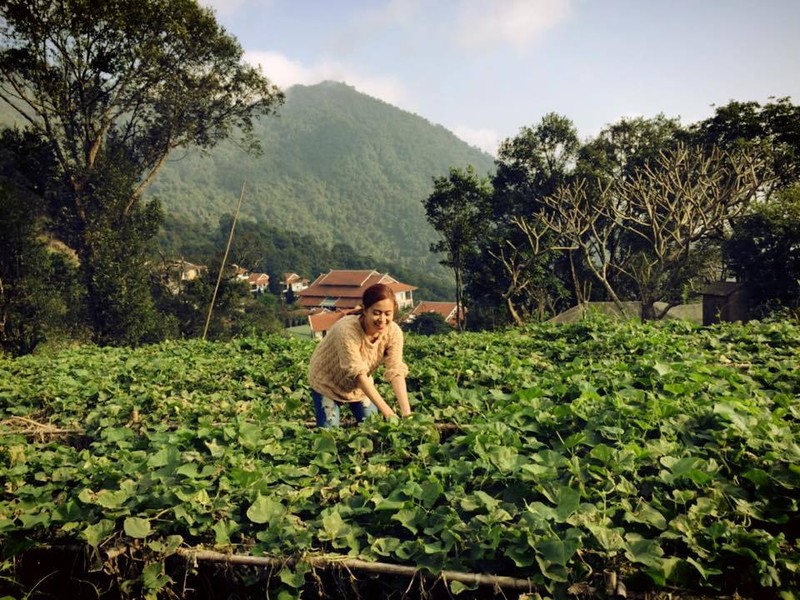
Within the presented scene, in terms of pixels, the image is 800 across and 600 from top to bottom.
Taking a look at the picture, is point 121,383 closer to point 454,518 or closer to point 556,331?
point 454,518

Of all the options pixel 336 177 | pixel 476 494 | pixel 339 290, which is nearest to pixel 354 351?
pixel 476 494

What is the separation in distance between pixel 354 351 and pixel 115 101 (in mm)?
17297

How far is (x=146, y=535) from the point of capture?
2.20m

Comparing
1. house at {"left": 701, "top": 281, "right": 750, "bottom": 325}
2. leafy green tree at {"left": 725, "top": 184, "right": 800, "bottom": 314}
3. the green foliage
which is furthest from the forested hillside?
house at {"left": 701, "top": 281, "right": 750, "bottom": 325}

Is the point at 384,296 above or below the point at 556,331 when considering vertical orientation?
above

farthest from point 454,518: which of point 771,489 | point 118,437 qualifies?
point 118,437

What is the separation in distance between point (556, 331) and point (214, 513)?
5.67 metres

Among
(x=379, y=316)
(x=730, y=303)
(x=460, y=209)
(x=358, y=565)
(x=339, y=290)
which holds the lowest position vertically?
(x=358, y=565)

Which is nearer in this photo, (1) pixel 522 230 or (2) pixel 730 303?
(2) pixel 730 303

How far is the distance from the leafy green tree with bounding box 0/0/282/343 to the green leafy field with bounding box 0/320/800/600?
15018 millimetres

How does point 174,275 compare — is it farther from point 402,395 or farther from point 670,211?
point 402,395

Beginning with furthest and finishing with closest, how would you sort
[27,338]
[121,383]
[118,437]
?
[27,338]
[121,383]
[118,437]

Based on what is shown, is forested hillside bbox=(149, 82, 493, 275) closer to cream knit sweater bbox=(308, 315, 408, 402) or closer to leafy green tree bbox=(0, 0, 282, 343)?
leafy green tree bbox=(0, 0, 282, 343)

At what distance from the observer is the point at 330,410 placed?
12.4 ft
